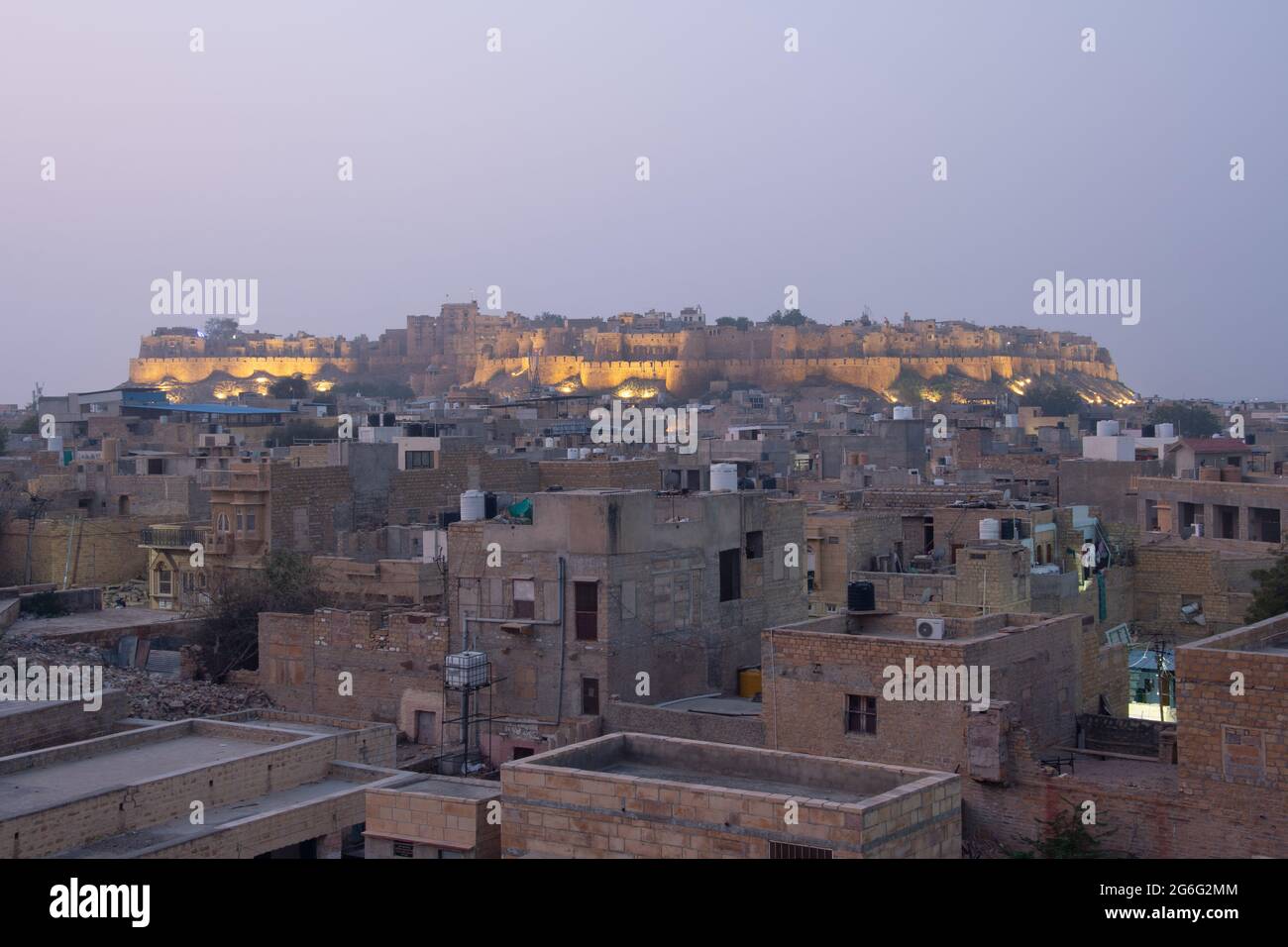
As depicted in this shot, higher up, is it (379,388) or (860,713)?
(379,388)

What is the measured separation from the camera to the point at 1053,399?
107750 millimetres

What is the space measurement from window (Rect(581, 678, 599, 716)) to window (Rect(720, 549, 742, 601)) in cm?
198

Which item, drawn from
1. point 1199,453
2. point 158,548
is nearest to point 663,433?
point 1199,453

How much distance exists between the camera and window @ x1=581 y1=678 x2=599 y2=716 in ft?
48.8

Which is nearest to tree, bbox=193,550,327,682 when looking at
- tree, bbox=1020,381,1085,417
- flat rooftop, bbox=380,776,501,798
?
flat rooftop, bbox=380,776,501,798

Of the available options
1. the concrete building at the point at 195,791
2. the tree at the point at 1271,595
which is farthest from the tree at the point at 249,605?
the tree at the point at 1271,595

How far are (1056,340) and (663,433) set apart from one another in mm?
104902

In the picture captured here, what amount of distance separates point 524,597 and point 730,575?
2.29 m

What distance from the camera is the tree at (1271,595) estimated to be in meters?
18.4

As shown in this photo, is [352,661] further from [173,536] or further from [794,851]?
[173,536]

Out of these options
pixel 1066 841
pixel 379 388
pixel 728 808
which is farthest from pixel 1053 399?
pixel 728 808

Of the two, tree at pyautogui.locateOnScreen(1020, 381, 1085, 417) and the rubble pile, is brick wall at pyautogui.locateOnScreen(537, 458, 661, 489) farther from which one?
tree at pyautogui.locateOnScreen(1020, 381, 1085, 417)

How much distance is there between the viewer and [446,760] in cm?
1477

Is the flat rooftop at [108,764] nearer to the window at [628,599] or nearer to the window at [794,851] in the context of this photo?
the window at [628,599]
